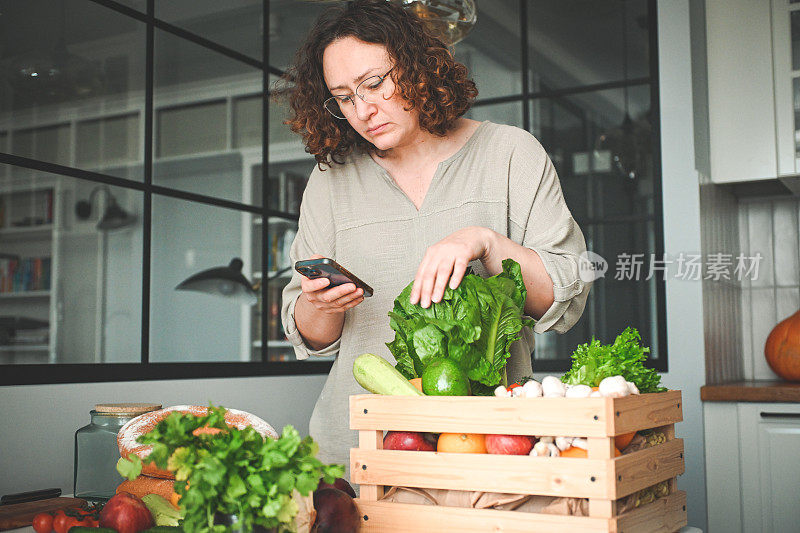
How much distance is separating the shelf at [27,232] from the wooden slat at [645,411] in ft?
17.4

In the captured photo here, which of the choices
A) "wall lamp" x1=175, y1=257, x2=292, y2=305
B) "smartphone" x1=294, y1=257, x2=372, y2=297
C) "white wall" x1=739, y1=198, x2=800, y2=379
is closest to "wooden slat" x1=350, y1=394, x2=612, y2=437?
"smartphone" x1=294, y1=257, x2=372, y2=297

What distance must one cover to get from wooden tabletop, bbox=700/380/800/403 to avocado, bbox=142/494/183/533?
Answer: 2.40 m

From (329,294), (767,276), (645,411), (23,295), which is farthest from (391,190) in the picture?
(23,295)

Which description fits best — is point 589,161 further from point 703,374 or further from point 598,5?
point 703,374

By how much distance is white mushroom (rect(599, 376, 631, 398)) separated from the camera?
2.97 feet

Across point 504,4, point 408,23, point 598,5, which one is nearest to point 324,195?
point 408,23

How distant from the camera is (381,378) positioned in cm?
100

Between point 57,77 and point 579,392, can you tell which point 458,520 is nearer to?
point 579,392

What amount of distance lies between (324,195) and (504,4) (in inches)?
142

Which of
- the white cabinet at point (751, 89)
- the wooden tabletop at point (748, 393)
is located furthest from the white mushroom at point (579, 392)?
the white cabinet at point (751, 89)

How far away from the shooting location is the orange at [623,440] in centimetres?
91

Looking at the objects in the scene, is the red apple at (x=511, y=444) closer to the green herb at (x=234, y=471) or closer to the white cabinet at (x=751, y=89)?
the green herb at (x=234, y=471)

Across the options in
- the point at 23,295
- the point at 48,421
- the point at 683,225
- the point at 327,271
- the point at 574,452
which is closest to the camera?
the point at 574,452

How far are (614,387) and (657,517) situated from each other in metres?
0.18
